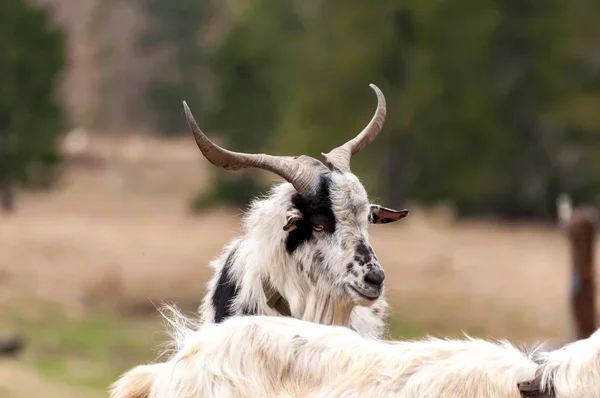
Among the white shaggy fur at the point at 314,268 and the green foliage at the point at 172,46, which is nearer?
the white shaggy fur at the point at 314,268

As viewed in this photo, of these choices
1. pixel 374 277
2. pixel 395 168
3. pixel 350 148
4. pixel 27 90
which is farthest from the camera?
pixel 27 90

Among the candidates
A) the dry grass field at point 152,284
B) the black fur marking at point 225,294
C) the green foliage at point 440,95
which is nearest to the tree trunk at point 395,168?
the green foliage at point 440,95

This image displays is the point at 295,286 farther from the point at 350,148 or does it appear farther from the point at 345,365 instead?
the point at 345,365

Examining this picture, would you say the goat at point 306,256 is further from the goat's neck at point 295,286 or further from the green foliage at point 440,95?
the green foliage at point 440,95

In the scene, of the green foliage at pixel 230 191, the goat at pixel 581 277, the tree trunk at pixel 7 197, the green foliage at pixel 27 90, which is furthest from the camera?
the green foliage at pixel 230 191

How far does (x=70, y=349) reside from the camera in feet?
58.9

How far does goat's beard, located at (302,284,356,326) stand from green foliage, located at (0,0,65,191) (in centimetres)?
2758

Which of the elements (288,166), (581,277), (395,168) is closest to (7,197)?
(395,168)

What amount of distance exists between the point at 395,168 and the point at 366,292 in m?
26.4

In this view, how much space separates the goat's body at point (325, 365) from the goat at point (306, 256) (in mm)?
2208

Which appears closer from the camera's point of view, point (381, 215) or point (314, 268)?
point (314, 268)

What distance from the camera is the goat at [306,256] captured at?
19.3 ft

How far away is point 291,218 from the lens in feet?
19.4

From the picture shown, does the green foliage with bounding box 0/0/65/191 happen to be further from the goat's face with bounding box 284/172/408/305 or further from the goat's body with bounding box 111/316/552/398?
the goat's body with bounding box 111/316/552/398
